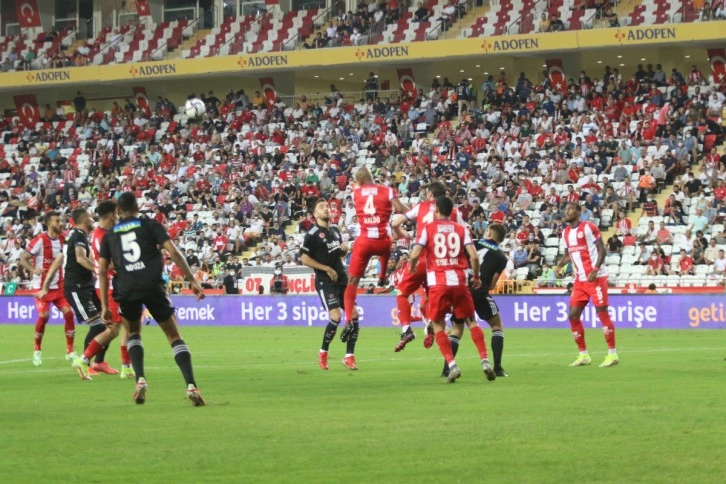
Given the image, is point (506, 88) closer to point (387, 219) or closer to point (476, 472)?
point (387, 219)

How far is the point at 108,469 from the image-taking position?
8.78m

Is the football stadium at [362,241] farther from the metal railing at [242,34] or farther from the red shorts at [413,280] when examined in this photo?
the metal railing at [242,34]

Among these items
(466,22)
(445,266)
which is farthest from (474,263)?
(466,22)

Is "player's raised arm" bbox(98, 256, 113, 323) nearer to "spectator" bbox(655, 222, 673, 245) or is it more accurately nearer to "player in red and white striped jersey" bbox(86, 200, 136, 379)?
"player in red and white striped jersey" bbox(86, 200, 136, 379)

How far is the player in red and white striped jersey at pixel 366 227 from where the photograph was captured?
17.7m

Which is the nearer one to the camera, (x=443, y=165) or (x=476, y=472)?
(x=476, y=472)

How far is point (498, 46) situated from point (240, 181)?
36.5ft

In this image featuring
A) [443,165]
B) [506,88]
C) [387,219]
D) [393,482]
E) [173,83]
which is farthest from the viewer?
[173,83]

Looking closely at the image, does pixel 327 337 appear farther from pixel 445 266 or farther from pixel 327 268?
pixel 445 266

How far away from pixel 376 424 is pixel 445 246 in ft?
14.4

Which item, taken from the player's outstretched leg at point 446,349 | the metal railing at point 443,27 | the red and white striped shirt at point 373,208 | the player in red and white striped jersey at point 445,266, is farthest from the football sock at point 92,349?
the metal railing at point 443,27

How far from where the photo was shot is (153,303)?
12953 millimetres

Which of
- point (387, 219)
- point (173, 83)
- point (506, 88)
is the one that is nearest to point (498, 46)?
point (506, 88)

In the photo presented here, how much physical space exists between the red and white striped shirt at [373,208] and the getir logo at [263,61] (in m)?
37.3
